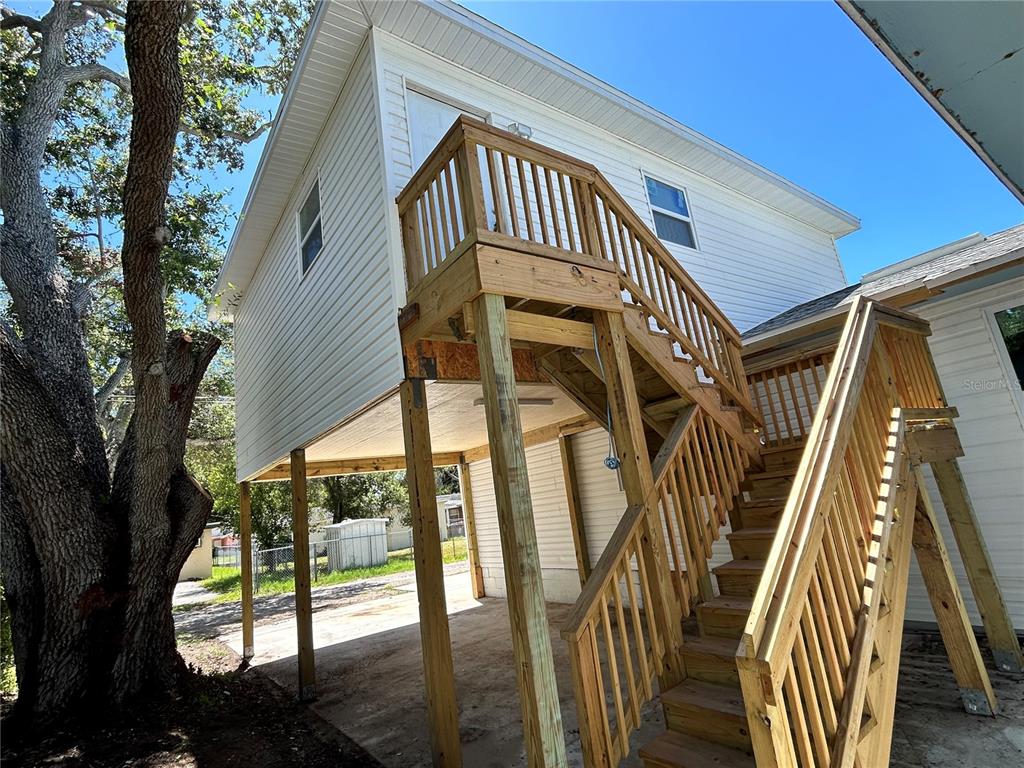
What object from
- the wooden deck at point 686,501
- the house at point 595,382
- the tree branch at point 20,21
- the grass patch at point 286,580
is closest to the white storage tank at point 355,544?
the grass patch at point 286,580

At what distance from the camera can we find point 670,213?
7.53 m

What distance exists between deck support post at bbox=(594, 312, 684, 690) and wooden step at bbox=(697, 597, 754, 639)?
17cm

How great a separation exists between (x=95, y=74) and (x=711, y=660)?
1106cm

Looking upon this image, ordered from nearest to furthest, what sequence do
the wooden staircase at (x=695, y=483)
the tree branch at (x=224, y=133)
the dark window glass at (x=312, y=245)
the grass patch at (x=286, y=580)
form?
the wooden staircase at (x=695, y=483), the dark window glass at (x=312, y=245), the tree branch at (x=224, y=133), the grass patch at (x=286, y=580)

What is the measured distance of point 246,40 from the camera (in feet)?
29.9

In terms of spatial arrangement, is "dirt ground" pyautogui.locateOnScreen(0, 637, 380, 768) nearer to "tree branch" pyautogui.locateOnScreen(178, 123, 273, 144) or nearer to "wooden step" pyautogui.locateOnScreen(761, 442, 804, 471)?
"wooden step" pyautogui.locateOnScreen(761, 442, 804, 471)

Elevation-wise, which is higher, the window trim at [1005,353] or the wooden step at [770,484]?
the window trim at [1005,353]

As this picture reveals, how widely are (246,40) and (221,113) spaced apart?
137cm

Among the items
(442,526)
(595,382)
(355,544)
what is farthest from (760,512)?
Result: (442,526)

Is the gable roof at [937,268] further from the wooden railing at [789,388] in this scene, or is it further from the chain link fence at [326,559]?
the chain link fence at [326,559]

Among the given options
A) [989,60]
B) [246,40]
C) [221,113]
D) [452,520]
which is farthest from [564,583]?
[452,520]

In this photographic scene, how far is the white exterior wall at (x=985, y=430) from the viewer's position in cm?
498

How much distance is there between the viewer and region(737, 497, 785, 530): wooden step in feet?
12.7

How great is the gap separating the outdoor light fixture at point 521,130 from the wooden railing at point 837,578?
4.01 meters
